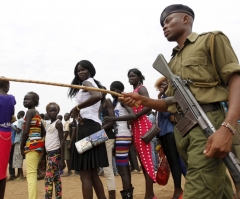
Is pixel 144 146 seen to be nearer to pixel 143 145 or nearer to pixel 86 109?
pixel 143 145

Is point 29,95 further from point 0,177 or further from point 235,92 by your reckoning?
point 235,92

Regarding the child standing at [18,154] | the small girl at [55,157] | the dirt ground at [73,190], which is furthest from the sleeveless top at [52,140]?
the child standing at [18,154]

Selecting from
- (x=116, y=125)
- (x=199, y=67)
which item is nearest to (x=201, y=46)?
(x=199, y=67)

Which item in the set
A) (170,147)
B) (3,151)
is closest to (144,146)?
(170,147)

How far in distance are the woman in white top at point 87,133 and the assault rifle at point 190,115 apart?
1.55 meters

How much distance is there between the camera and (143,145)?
4332 mm

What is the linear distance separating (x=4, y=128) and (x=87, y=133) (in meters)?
1.23

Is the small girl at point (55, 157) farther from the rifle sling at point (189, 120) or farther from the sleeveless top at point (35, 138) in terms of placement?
the rifle sling at point (189, 120)

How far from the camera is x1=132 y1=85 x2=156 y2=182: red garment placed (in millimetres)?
4262

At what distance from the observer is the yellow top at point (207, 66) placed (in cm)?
197

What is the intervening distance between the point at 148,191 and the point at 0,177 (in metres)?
2.06

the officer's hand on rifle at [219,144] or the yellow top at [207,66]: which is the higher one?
the yellow top at [207,66]

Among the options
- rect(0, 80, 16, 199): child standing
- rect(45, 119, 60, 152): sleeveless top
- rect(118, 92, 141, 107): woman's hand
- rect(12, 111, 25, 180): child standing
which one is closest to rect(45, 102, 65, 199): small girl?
rect(45, 119, 60, 152): sleeveless top

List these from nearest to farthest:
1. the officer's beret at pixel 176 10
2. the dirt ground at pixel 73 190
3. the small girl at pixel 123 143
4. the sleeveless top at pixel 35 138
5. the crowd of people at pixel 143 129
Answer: the crowd of people at pixel 143 129
the officer's beret at pixel 176 10
the small girl at pixel 123 143
the sleeveless top at pixel 35 138
the dirt ground at pixel 73 190
